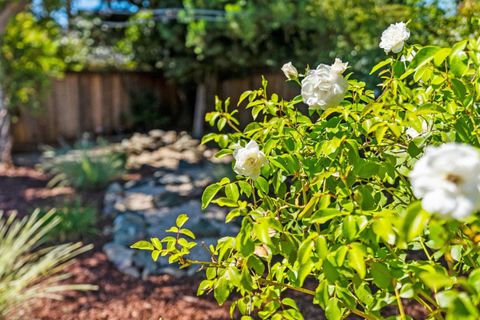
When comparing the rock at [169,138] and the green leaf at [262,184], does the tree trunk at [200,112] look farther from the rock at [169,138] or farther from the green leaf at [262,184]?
the green leaf at [262,184]

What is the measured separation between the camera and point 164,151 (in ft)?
28.6

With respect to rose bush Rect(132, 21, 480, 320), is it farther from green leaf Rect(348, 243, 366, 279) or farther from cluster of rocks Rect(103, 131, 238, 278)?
cluster of rocks Rect(103, 131, 238, 278)

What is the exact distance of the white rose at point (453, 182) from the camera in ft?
2.38

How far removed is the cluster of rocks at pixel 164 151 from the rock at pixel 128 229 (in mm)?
2692

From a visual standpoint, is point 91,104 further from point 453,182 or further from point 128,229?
point 453,182

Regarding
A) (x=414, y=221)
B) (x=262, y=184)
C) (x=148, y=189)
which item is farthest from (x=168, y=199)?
(x=414, y=221)

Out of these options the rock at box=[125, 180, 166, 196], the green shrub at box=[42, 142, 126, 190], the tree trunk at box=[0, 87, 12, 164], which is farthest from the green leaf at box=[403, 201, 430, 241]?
the tree trunk at box=[0, 87, 12, 164]

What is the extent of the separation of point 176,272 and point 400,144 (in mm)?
2637

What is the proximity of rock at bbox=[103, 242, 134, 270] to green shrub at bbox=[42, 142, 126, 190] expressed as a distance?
2.18 meters

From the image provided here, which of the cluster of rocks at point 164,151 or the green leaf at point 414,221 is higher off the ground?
the green leaf at point 414,221

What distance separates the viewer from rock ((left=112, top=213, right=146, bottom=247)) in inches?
165

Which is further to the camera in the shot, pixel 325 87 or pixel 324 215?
pixel 325 87

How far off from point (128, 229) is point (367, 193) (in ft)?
11.7

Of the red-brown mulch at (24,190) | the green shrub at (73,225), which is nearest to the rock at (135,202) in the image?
the green shrub at (73,225)
